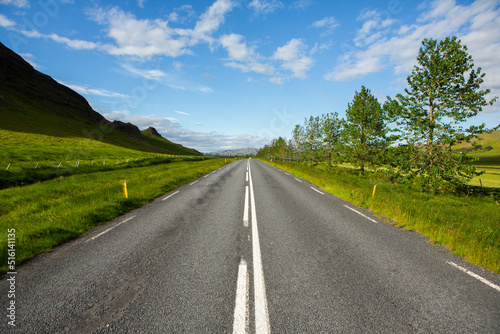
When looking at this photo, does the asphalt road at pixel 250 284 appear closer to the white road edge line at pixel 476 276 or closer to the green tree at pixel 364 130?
the white road edge line at pixel 476 276

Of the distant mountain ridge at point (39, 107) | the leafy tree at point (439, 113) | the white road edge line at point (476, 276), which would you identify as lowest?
the white road edge line at point (476, 276)

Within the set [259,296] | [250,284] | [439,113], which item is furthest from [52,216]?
[439,113]

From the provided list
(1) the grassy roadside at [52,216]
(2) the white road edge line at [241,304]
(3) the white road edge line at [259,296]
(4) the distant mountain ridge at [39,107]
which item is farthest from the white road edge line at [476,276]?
(4) the distant mountain ridge at [39,107]

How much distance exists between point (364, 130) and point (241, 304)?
923 inches

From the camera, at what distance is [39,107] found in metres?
89.8

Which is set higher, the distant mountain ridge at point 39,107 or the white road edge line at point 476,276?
the distant mountain ridge at point 39,107

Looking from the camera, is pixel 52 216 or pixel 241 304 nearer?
pixel 241 304

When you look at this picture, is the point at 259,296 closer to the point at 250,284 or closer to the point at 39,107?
the point at 250,284

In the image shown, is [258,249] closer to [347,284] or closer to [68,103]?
[347,284]

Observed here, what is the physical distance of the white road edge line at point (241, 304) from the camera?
2.53 meters

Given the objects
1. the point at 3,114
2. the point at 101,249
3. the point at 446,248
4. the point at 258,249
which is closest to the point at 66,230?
the point at 101,249

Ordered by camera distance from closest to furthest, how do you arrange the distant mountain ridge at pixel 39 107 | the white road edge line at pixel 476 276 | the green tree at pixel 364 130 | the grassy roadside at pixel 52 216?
1. the white road edge line at pixel 476 276
2. the grassy roadside at pixel 52 216
3. the green tree at pixel 364 130
4. the distant mountain ridge at pixel 39 107

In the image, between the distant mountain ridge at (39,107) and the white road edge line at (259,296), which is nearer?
the white road edge line at (259,296)

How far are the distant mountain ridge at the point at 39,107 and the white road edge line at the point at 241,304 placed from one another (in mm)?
79604
